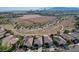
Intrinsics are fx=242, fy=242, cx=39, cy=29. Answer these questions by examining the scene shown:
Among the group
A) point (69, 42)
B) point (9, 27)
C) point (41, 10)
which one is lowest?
point (69, 42)

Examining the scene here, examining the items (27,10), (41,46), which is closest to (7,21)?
(27,10)

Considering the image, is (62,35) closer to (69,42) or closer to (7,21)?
(69,42)

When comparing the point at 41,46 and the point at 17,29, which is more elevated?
the point at 17,29
